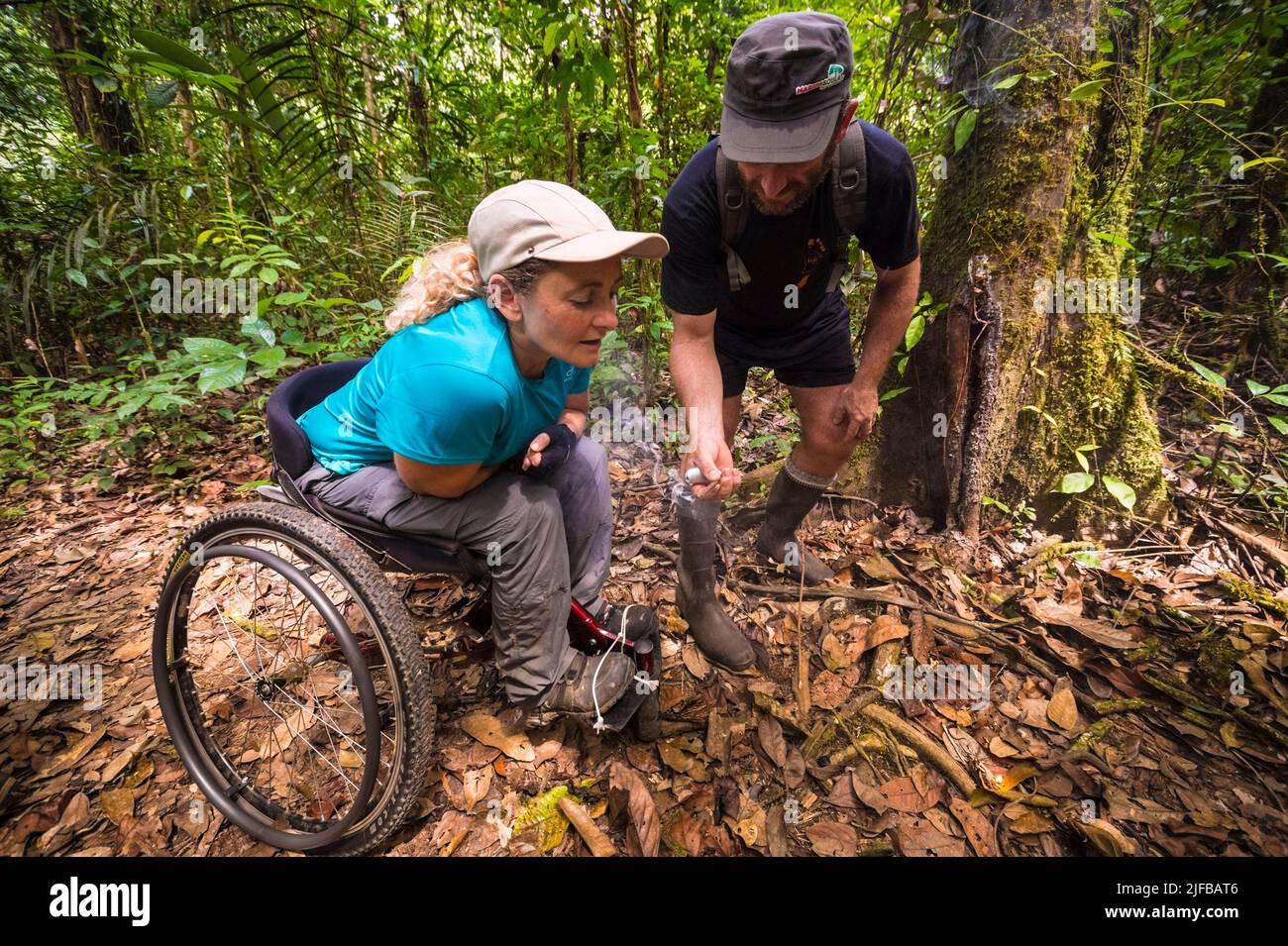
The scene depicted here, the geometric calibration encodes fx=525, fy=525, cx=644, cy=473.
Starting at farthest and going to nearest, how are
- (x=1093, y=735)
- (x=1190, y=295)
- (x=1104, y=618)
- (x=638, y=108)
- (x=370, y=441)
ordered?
(x=1190, y=295) → (x=638, y=108) → (x=1104, y=618) → (x=1093, y=735) → (x=370, y=441)

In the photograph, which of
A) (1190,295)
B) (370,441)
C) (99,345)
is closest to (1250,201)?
(1190,295)

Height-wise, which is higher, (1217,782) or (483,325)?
(483,325)

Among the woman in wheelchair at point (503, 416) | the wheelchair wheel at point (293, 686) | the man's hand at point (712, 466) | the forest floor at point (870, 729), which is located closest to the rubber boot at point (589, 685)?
the woman in wheelchair at point (503, 416)

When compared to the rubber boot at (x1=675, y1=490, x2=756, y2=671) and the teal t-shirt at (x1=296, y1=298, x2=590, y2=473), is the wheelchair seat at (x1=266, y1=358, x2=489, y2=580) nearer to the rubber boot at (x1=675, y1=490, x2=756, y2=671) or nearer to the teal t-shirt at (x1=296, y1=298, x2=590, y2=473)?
the teal t-shirt at (x1=296, y1=298, x2=590, y2=473)

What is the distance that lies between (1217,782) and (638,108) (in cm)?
434

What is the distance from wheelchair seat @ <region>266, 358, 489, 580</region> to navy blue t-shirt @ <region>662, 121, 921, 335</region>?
1186 mm

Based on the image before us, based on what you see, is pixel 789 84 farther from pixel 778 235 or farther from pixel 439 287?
pixel 439 287

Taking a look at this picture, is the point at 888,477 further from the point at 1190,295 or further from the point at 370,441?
the point at 1190,295

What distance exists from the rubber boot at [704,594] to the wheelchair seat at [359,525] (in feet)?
3.22

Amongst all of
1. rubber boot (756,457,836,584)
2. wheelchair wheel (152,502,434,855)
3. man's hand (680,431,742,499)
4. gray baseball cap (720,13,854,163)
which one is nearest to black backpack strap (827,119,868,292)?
gray baseball cap (720,13,854,163)

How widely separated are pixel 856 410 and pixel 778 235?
809 millimetres

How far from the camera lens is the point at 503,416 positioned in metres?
1.52

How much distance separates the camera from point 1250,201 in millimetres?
3531

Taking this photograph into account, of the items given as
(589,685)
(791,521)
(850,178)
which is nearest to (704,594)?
(791,521)
